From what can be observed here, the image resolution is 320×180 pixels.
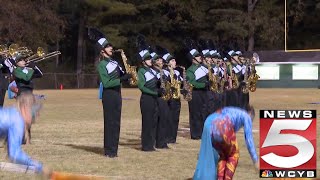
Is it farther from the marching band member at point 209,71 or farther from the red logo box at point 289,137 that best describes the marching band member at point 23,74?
the red logo box at point 289,137

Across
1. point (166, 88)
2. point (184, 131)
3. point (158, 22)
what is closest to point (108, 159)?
point (166, 88)

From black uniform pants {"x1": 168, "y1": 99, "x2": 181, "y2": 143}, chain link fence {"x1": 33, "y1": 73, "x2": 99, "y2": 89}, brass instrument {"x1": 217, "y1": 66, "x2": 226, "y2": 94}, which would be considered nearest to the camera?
black uniform pants {"x1": 168, "y1": 99, "x2": 181, "y2": 143}

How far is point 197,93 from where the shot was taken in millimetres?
15727

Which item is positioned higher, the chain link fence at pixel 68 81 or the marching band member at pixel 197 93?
the marching band member at pixel 197 93

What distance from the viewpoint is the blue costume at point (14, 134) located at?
6384 mm

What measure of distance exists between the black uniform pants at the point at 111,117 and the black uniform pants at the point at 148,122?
104 centimetres

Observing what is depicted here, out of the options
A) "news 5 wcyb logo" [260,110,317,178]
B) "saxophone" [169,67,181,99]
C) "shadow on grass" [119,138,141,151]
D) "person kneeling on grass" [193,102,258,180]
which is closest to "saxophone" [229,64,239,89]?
"saxophone" [169,67,181,99]

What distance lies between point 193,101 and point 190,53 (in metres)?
1.18

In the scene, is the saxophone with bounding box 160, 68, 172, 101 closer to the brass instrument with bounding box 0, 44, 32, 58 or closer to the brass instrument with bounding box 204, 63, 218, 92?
the brass instrument with bounding box 204, 63, 218, 92

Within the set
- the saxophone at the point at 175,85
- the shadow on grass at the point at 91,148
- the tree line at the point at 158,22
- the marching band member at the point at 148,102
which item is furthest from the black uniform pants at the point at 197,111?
the tree line at the point at 158,22

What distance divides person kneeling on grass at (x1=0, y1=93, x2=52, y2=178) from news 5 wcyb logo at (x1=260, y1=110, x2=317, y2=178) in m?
2.13

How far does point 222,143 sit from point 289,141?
2035 millimetres

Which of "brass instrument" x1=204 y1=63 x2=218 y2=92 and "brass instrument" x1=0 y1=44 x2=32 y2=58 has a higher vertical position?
"brass instrument" x1=0 y1=44 x2=32 y2=58

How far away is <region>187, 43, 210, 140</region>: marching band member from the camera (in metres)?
15.6
